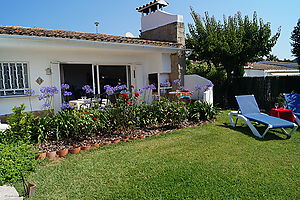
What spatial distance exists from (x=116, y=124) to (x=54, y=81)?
15.3 ft

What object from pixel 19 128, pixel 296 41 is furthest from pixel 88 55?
pixel 296 41

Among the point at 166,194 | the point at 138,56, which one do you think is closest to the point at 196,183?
the point at 166,194

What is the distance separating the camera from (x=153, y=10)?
14.6 m

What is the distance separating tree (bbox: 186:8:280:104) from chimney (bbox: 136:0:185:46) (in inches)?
40.7

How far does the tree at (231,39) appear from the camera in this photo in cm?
1204

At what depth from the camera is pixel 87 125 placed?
610cm

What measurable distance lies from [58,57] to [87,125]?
17.0 feet

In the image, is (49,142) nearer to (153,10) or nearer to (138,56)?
(138,56)

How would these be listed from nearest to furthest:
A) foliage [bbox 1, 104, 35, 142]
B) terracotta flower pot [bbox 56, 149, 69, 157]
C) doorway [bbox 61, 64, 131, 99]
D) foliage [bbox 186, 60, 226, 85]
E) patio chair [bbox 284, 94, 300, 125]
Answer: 1. terracotta flower pot [bbox 56, 149, 69, 157]
2. foliage [bbox 1, 104, 35, 142]
3. patio chair [bbox 284, 94, 300, 125]
4. doorway [bbox 61, 64, 131, 99]
5. foliage [bbox 186, 60, 226, 85]

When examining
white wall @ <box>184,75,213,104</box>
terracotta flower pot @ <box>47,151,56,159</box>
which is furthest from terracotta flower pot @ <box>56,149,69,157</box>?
white wall @ <box>184,75,213,104</box>

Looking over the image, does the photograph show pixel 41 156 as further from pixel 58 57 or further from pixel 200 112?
pixel 58 57

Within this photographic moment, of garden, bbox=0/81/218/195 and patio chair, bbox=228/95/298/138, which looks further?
patio chair, bbox=228/95/298/138

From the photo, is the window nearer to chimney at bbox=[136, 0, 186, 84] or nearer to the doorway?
the doorway

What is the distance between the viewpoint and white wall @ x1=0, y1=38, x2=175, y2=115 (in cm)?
846
